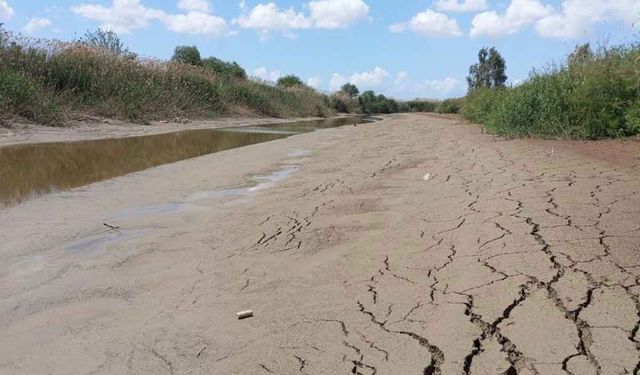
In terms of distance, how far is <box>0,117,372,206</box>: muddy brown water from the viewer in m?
7.80

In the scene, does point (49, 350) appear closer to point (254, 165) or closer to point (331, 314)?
point (331, 314)

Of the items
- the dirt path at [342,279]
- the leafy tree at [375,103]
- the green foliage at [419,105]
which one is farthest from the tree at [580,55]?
the green foliage at [419,105]

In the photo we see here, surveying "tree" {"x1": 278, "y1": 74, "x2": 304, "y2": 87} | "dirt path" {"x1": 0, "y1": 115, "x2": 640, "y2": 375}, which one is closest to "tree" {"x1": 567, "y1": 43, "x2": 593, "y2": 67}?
"dirt path" {"x1": 0, "y1": 115, "x2": 640, "y2": 375}

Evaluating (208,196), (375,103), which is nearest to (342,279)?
(208,196)

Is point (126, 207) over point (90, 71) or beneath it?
beneath

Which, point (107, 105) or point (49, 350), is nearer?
point (49, 350)

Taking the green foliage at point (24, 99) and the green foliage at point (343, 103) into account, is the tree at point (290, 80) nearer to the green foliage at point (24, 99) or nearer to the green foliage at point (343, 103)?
the green foliage at point (343, 103)

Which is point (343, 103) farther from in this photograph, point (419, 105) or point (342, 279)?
point (342, 279)

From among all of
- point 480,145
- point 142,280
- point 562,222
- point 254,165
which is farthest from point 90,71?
point 562,222

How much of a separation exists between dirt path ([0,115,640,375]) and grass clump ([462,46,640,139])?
7.77ft

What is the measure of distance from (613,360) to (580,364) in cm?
14

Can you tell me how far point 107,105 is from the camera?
18.5 m

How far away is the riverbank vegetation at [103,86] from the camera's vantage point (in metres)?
15.0

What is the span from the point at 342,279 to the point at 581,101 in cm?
750
